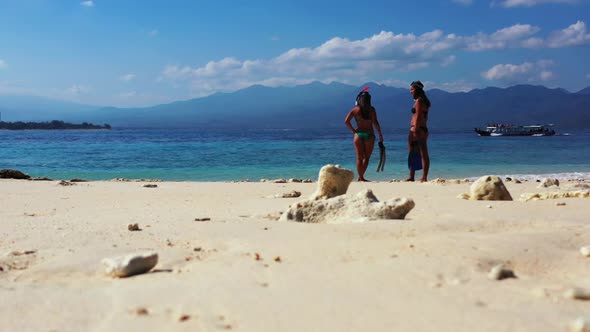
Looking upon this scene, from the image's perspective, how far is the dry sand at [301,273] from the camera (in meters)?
2.30

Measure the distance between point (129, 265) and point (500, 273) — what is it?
1.98 metres

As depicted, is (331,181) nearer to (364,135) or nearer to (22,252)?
A: (22,252)

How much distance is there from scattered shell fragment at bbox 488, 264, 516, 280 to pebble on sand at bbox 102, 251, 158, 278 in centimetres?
185

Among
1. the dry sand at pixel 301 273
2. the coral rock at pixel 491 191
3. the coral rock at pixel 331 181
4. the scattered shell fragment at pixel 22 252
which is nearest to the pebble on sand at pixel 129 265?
the dry sand at pixel 301 273

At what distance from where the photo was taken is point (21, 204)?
6.39 meters

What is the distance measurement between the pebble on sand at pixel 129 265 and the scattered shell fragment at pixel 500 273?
185 centimetres

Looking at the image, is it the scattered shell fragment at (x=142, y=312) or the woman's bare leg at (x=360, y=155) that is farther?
the woman's bare leg at (x=360, y=155)

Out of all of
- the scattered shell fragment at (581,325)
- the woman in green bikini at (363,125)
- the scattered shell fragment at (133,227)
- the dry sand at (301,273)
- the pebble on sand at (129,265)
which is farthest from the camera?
the woman in green bikini at (363,125)

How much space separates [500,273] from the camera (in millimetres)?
2760

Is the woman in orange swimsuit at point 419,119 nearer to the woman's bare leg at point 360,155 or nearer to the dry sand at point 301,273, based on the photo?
the woman's bare leg at point 360,155

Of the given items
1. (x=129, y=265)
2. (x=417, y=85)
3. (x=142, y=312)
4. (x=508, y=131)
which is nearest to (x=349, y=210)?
(x=129, y=265)

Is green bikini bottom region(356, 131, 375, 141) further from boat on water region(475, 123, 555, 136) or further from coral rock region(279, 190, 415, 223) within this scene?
boat on water region(475, 123, 555, 136)

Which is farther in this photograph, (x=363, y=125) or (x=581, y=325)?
(x=363, y=125)

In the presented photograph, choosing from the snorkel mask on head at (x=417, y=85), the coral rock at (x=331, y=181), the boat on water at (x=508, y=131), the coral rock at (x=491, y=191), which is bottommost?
the boat on water at (x=508, y=131)
